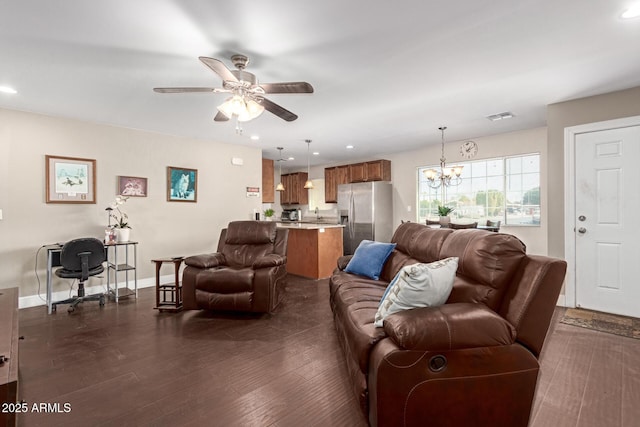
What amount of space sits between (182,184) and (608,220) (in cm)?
585

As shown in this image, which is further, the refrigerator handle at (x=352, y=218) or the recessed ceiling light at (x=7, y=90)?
the refrigerator handle at (x=352, y=218)

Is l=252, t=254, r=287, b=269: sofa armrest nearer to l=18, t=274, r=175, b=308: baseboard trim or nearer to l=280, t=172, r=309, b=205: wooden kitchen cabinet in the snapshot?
l=18, t=274, r=175, b=308: baseboard trim

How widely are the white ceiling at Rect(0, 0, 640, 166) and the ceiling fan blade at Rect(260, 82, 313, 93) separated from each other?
297 mm

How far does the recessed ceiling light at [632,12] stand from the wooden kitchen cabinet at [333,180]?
5.49m

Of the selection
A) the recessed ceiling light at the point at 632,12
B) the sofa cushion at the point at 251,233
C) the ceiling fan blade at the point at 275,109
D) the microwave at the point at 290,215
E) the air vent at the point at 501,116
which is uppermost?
the air vent at the point at 501,116

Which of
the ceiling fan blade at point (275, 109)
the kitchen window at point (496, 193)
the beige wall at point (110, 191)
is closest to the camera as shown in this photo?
the ceiling fan blade at point (275, 109)

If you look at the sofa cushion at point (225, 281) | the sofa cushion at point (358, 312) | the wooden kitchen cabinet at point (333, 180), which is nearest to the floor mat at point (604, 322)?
the sofa cushion at point (358, 312)

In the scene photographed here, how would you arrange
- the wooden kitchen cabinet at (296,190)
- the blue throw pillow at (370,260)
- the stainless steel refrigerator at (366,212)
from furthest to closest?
the wooden kitchen cabinet at (296,190) → the stainless steel refrigerator at (366,212) → the blue throw pillow at (370,260)

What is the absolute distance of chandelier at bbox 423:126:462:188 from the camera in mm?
5086

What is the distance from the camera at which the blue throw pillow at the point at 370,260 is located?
302cm

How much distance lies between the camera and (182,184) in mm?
5215

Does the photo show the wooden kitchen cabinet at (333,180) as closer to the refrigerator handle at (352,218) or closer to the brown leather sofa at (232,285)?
the refrigerator handle at (352,218)

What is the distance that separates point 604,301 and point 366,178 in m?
4.49

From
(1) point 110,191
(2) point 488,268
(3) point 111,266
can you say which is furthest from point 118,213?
(2) point 488,268
